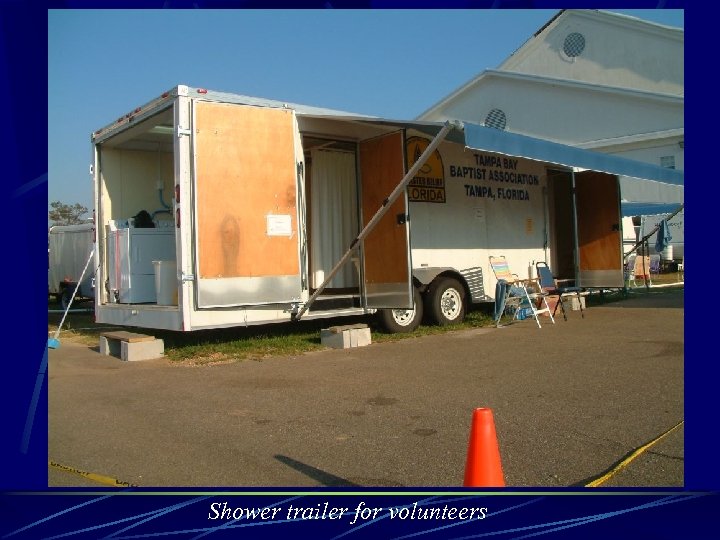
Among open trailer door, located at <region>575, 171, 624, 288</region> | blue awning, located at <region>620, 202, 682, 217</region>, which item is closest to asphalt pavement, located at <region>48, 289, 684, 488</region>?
open trailer door, located at <region>575, 171, 624, 288</region>

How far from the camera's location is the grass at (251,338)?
823 cm

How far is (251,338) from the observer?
9352 millimetres

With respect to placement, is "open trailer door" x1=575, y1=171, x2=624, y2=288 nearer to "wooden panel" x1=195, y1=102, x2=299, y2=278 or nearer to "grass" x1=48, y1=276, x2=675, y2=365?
"grass" x1=48, y1=276, x2=675, y2=365

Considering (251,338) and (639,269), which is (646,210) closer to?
(639,269)

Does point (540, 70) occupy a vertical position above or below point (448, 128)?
above

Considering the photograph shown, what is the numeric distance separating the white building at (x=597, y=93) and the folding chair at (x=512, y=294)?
1474cm

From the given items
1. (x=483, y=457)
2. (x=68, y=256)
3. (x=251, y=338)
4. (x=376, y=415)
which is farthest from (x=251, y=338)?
(x=68, y=256)

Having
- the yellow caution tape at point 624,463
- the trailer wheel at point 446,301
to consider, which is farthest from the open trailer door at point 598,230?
the yellow caution tape at point 624,463

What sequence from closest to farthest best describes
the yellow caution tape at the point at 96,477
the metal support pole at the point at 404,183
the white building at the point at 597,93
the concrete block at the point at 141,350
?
the yellow caution tape at the point at 96,477 < the metal support pole at the point at 404,183 < the concrete block at the point at 141,350 < the white building at the point at 597,93

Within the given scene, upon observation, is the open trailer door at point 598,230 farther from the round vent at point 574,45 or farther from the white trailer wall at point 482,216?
the round vent at point 574,45
